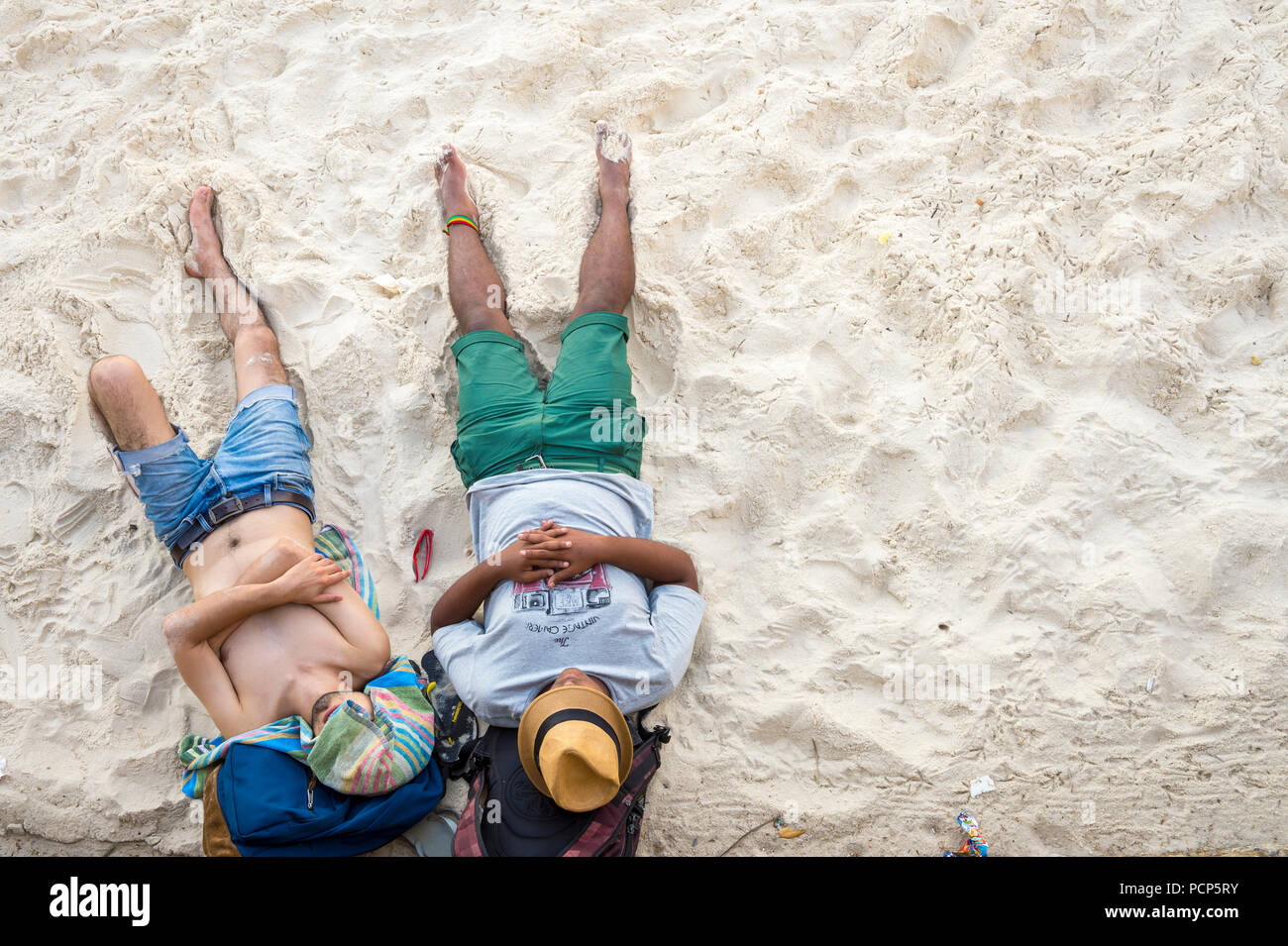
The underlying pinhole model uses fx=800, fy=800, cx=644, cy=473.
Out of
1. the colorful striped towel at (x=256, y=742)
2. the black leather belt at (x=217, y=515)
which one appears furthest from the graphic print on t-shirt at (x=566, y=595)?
the black leather belt at (x=217, y=515)

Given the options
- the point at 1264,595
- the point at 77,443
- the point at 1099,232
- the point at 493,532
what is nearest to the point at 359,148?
the point at 77,443

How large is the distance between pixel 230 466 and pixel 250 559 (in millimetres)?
333

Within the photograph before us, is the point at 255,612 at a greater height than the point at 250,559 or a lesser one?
lesser

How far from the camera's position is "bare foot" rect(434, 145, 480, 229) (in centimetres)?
300

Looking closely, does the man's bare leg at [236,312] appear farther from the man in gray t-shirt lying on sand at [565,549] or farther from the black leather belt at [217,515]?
the man in gray t-shirt lying on sand at [565,549]

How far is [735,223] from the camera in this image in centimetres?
296

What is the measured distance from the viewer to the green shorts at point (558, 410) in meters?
2.60

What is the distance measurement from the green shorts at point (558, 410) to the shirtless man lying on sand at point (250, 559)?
0.57 meters

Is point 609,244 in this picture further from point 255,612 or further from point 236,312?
point 255,612

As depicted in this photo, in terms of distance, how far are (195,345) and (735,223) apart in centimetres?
204

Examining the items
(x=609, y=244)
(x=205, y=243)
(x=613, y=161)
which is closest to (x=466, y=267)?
(x=609, y=244)

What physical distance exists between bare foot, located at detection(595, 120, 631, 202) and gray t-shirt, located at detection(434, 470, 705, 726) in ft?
3.70

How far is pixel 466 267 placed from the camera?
2.89 meters

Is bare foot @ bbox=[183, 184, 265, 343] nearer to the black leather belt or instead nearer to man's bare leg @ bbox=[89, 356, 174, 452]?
man's bare leg @ bbox=[89, 356, 174, 452]
